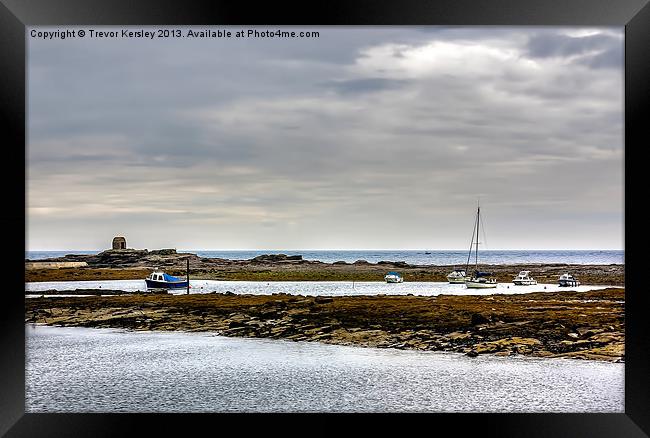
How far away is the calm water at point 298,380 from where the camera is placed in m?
8.25

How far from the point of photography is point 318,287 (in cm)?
2459

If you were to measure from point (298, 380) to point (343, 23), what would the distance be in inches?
271

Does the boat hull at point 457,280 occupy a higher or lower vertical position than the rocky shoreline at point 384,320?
higher

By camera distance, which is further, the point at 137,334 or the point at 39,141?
the point at 39,141

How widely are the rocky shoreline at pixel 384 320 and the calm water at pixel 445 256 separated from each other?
11.7m

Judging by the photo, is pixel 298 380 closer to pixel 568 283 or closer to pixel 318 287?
pixel 318 287

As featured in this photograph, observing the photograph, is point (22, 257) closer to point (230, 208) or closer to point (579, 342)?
point (579, 342)

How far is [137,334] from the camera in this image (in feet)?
43.6

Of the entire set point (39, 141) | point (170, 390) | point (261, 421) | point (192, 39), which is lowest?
point (170, 390)

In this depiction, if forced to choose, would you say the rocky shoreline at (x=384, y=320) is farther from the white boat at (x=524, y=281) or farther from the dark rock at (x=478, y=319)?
the white boat at (x=524, y=281)

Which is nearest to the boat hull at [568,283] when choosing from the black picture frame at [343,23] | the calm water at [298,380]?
the calm water at [298,380]

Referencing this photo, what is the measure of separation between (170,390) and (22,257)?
19.2 feet

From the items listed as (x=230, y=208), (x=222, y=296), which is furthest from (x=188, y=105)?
(x=222, y=296)

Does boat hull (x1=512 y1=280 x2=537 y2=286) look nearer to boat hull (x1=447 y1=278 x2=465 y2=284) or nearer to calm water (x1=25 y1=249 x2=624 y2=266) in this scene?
boat hull (x1=447 y1=278 x2=465 y2=284)
